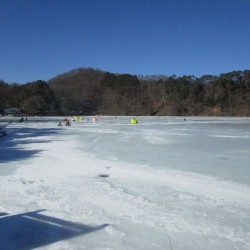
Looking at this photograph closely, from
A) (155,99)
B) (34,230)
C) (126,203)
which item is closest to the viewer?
(34,230)

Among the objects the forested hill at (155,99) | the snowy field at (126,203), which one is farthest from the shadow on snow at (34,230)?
the forested hill at (155,99)

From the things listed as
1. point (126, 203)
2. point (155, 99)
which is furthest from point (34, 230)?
point (155, 99)

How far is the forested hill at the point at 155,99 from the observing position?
5091cm

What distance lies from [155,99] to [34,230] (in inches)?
2223

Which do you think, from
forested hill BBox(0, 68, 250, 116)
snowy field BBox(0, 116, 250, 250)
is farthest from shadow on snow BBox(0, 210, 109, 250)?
forested hill BBox(0, 68, 250, 116)

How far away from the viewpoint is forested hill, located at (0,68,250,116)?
167 feet

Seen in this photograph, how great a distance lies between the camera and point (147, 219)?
3740mm

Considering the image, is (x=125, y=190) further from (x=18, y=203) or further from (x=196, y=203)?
(x=18, y=203)

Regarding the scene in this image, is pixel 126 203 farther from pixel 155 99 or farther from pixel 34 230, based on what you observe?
pixel 155 99

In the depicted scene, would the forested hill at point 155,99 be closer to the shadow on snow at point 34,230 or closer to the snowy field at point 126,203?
the snowy field at point 126,203

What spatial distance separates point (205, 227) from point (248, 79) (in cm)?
5249

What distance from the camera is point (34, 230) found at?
11.2ft

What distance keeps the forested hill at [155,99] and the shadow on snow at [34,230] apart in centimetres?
4702

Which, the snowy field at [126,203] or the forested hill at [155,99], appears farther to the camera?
the forested hill at [155,99]
